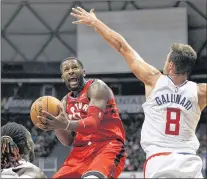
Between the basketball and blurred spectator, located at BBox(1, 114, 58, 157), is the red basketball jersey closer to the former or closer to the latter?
the basketball

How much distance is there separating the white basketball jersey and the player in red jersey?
72cm

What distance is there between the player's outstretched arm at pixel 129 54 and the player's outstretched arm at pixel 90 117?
2.16 feet

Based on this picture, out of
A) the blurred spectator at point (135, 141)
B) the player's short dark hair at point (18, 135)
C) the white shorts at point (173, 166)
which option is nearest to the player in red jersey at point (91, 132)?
the white shorts at point (173, 166)

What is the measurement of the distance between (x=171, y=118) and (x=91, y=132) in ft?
3.96

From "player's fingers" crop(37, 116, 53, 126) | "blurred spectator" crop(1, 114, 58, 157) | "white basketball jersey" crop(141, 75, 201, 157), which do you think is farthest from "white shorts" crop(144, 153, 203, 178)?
"blurred spectator" crop(1, 114, 58, 157)

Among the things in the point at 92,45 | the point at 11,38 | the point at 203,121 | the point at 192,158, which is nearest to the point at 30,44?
the point at 11,38

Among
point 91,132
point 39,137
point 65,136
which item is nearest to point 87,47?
point 39,137

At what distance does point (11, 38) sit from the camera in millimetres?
17297

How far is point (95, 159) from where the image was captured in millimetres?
4828

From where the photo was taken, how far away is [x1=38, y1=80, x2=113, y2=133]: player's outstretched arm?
399cm

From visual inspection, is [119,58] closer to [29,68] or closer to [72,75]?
[29,68]

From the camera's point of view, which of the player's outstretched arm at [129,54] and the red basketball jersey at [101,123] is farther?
the red basketball jersey at [101,123]

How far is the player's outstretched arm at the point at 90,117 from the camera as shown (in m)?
3.99

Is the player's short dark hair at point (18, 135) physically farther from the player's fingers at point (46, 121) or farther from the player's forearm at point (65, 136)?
the player's forearm at point (65, 136)
